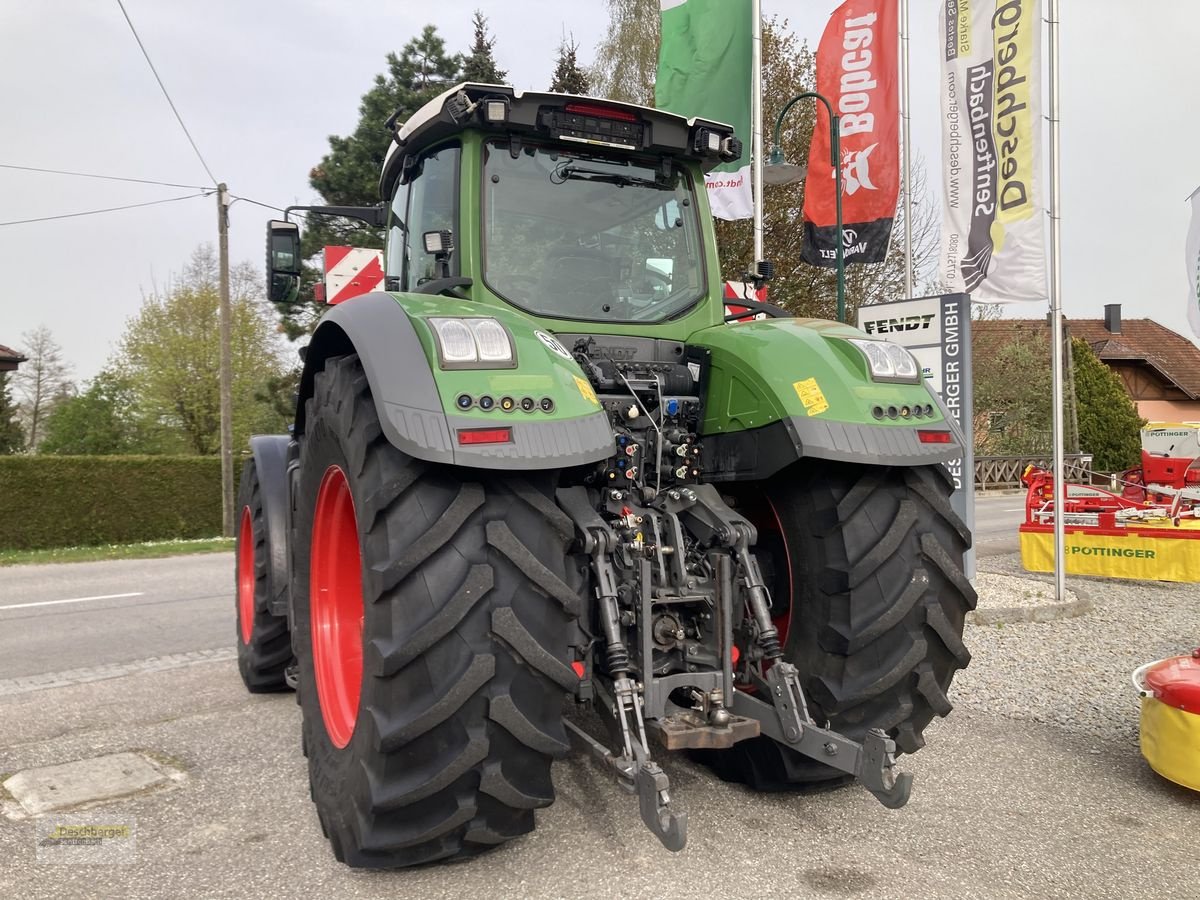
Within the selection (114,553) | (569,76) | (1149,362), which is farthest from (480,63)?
(1149,362)

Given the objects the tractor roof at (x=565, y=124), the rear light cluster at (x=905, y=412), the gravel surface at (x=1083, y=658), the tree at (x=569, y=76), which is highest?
the tree at (x=569, y=76)

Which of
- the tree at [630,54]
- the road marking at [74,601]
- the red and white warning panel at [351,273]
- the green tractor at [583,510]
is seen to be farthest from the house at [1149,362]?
the green tractor at [583,510]

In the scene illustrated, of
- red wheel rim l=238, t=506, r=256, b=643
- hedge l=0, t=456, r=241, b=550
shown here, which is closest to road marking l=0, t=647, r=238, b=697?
red wheel rim l=238, t=506, r=256, b=643

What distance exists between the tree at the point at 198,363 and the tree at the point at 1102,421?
29.9m

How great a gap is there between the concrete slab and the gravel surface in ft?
12.8

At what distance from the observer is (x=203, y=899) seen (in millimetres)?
2586

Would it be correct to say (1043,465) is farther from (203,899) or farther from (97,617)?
(203,899)

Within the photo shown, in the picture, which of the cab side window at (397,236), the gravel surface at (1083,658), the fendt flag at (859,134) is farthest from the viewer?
the fendt flag at (859,134)

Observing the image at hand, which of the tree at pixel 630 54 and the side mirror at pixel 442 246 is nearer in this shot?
the side mirror at pixel 442 246

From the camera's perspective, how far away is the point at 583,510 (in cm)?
288

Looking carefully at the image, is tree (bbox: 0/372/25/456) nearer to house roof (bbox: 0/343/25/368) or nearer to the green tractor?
house roof (bbox: 0/343/25/368)

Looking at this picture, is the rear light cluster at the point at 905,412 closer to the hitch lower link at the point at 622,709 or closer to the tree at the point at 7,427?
the hitch lower link at the point at 622,709

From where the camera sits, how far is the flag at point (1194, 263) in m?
7.80

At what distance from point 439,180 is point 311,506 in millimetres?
1412
